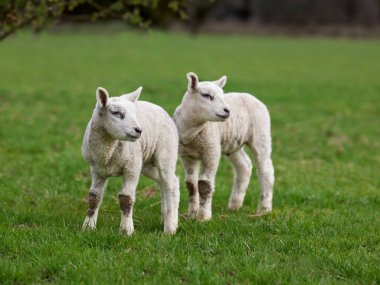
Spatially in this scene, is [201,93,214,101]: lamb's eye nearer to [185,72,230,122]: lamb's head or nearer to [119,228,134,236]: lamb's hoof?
[185,72,230,122]: lamb's head

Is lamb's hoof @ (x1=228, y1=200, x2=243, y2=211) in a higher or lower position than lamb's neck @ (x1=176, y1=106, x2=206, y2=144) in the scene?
lower

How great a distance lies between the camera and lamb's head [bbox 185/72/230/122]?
6477 mm

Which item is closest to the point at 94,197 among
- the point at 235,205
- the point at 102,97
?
the point at 102,97

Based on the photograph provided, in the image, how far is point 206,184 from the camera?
7031 mm

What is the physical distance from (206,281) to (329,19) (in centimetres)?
7687

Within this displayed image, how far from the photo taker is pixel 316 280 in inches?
199

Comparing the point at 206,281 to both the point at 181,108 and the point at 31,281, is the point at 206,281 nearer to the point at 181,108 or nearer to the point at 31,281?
the point at 31,281

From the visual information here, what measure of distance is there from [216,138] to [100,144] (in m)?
1.48

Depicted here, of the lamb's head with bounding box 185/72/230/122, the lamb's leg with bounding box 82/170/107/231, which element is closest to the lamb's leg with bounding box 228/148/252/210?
the lamb's head with bounding box 185/72/230/122

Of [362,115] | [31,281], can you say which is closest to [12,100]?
[362,115]

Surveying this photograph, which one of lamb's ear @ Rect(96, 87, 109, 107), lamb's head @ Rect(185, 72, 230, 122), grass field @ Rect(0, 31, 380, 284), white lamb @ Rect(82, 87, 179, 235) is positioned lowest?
grass field @ Rect(0, 31, 380, 284)

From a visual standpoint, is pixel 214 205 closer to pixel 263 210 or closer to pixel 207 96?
pixel 263 210

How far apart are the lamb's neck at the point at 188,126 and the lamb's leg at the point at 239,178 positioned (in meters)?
1.22

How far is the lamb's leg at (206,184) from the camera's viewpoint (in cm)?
698
